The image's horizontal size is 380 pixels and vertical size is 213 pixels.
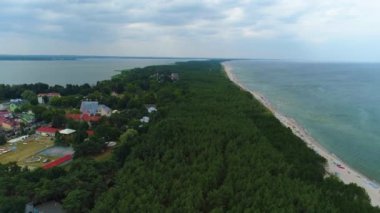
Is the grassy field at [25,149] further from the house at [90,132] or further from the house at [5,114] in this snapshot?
the house at [5,114]

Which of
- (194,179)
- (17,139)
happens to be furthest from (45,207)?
(17,139)

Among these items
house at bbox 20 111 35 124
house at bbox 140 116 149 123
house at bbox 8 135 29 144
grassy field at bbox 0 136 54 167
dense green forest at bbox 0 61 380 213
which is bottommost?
grassy field at bbox 0 136 54 167

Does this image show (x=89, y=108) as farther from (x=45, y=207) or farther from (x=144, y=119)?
(x=45, y=207)

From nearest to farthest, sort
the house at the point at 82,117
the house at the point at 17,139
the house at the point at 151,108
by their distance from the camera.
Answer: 1. the house at the point at 17,139
2. the house at the point at 82,117
3. the house at the point at 151,108

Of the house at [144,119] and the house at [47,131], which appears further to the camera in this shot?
the house at [144,119]

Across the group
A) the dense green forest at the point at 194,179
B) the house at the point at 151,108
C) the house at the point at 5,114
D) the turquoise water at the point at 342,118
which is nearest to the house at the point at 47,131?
the house at the point at 5,114

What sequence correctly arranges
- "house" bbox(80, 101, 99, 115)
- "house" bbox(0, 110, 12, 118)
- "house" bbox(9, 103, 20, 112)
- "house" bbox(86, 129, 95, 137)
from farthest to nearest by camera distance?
"house" bbox(9, 103, 20, 112), "house" bbox(80, 101, 99, 115), "house" bbox(0, 110, 12, 118), "house" bbox(86, 129, 95, 137)

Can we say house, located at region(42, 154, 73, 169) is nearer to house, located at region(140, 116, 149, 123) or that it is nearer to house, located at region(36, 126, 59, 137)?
house, located at region(36, 126, 59, 137)

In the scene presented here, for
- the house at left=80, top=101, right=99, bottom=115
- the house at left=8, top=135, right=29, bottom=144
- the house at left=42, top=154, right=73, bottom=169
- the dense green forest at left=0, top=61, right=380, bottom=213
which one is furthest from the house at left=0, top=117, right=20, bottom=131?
the dense green forest at left=0, top=61, right=380, bottom=213
